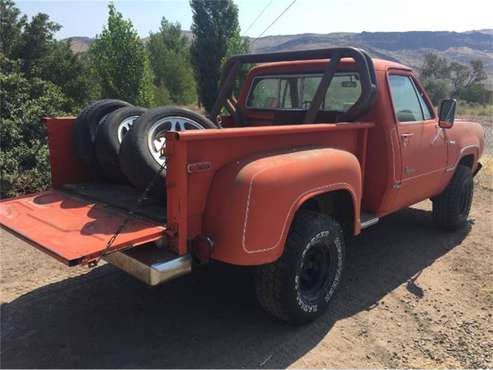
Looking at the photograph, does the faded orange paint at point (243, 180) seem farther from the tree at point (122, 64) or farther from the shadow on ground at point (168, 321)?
the tree at point (122, 64)

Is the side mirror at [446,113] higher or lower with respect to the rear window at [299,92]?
lower

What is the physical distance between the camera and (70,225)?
9.50 ft

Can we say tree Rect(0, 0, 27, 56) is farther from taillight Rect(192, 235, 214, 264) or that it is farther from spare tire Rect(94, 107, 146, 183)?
taillight Rect(192, 235, 214, 264)

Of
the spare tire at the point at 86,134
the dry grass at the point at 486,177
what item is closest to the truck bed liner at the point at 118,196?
the spare tire at the point at 86,134

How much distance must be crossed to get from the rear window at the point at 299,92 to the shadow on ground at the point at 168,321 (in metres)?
1.58

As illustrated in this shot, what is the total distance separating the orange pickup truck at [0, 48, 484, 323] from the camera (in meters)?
2.71

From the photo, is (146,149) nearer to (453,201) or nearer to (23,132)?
(453,201)

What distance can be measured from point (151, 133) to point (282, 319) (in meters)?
1.56

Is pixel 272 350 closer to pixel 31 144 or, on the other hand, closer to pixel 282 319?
pixel 282 319

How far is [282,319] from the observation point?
3291mm

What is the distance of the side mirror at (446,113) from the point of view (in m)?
4.65

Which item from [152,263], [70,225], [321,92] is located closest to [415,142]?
[321,92]

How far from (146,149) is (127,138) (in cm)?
16

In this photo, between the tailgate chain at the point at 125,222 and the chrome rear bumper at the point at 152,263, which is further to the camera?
the chrome rear bumper at the point at 152,263
